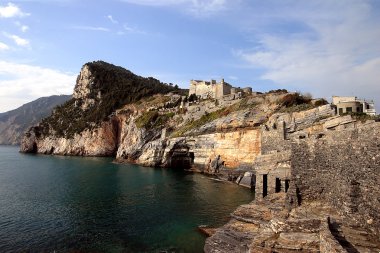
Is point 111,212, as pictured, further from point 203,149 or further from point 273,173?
point 203,149

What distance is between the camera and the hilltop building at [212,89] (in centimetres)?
9568

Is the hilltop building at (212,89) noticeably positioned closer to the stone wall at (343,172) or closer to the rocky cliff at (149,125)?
the rocky cliff at (149,125)

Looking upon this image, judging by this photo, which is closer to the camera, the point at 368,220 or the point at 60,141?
the point at 368,220

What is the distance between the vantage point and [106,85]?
14988 centimetres

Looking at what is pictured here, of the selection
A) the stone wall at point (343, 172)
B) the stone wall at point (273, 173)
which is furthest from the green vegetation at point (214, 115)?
the stone wall at point (343, 172)

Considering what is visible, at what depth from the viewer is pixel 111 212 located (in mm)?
36156

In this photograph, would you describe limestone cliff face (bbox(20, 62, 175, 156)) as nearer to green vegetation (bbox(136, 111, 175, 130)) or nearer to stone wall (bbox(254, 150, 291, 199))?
green vegetation (bbox(136, 111, 175, 130))

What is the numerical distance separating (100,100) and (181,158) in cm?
7377

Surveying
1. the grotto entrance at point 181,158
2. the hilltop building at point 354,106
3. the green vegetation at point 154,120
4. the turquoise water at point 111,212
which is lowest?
the turquoise water at point 111,212

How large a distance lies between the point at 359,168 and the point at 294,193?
7039 millimetres

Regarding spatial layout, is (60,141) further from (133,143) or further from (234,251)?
(234,251)

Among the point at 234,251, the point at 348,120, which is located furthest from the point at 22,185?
the point at 348,120

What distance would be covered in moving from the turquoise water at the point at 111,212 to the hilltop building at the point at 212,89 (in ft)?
136

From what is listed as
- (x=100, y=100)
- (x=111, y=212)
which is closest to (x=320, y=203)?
(x=111, y=212)
